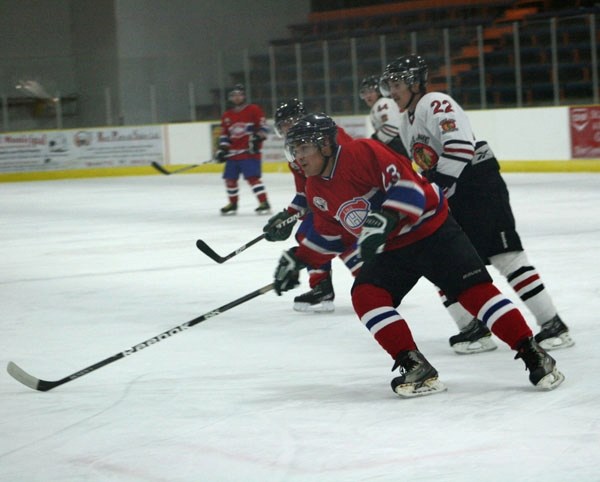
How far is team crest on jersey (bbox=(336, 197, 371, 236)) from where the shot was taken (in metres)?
3.38

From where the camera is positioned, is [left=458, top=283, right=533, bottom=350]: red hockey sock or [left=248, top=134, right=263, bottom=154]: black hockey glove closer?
[left=458, top=283, right=533, bottom=350]: red hockey sock

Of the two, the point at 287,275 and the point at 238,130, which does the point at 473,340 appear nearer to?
the point at 287,275

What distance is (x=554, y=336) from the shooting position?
394 cm

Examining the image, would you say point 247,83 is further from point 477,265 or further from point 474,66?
point 477,265

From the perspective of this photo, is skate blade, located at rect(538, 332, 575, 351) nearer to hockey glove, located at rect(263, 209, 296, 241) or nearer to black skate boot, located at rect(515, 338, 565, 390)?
black skate boot, located at rect(515, 338, 565, 390)

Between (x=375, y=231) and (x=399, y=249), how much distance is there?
233 millimetres

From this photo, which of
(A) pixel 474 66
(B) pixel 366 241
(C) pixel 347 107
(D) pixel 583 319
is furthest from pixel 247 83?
(B) pixel 366 241

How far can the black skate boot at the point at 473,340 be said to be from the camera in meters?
3.97

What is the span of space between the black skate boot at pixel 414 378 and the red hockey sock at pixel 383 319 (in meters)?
0.03

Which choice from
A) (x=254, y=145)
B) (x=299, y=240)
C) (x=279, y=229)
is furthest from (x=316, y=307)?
(x=254, y=145)

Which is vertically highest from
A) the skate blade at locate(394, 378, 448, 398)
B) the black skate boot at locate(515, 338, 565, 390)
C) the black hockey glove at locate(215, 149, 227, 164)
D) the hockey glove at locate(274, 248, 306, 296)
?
the black hockey glove at locate(215, 149, 227, 164)

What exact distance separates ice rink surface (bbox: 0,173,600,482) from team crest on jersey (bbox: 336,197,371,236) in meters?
0.53

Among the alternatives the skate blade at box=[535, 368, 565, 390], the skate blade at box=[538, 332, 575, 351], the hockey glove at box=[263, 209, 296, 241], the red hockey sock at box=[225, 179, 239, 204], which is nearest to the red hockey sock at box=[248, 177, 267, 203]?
the red hockey sock at box=[225, 179, 239, 204]

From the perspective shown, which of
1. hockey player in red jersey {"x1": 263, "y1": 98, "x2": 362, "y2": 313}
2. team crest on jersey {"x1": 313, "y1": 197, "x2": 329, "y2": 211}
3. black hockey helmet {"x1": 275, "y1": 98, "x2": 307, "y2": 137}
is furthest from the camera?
black hockey helmet {"x1": 275, "y1": 98, "x2": 307, "y2": 137}
